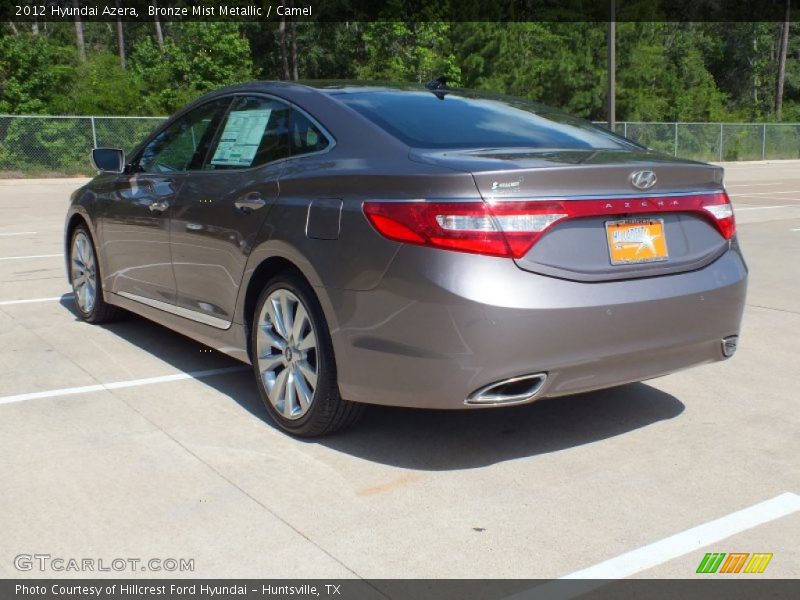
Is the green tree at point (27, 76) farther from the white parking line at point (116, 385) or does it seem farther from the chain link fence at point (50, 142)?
the white parking line at point (116, 385)

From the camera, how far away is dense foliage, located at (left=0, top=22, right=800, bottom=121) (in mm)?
32719

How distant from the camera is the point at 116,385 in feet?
17.1

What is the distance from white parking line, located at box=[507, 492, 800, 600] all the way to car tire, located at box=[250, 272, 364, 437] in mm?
1427

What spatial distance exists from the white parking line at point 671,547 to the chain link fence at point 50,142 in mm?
24973

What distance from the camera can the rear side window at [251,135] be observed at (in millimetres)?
4645

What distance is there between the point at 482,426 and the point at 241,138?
194 centimetres

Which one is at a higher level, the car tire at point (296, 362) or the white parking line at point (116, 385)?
the car tire at point (296, 362)

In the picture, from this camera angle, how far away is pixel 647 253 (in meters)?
3.95

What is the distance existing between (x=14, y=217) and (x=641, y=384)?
1324 centimetres

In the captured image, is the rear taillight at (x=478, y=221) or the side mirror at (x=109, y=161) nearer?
the rear taillight at (x=478, y=221)

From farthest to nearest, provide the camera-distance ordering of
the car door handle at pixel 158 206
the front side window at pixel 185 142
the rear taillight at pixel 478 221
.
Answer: the car door handle at pixel 158 206 < the front side window at pixel 185 142 < the rear taillight at pixel 478 221

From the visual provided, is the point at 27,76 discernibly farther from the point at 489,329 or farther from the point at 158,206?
the point at 489,329

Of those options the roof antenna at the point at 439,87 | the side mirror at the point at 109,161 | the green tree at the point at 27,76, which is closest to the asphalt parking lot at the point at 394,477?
the side mirror at the point at 109,161

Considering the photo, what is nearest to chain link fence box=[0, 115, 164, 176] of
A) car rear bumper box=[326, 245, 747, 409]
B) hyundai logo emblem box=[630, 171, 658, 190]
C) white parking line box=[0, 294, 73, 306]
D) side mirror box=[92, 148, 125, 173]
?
white parking line box=[0, 294, 73, 306]
